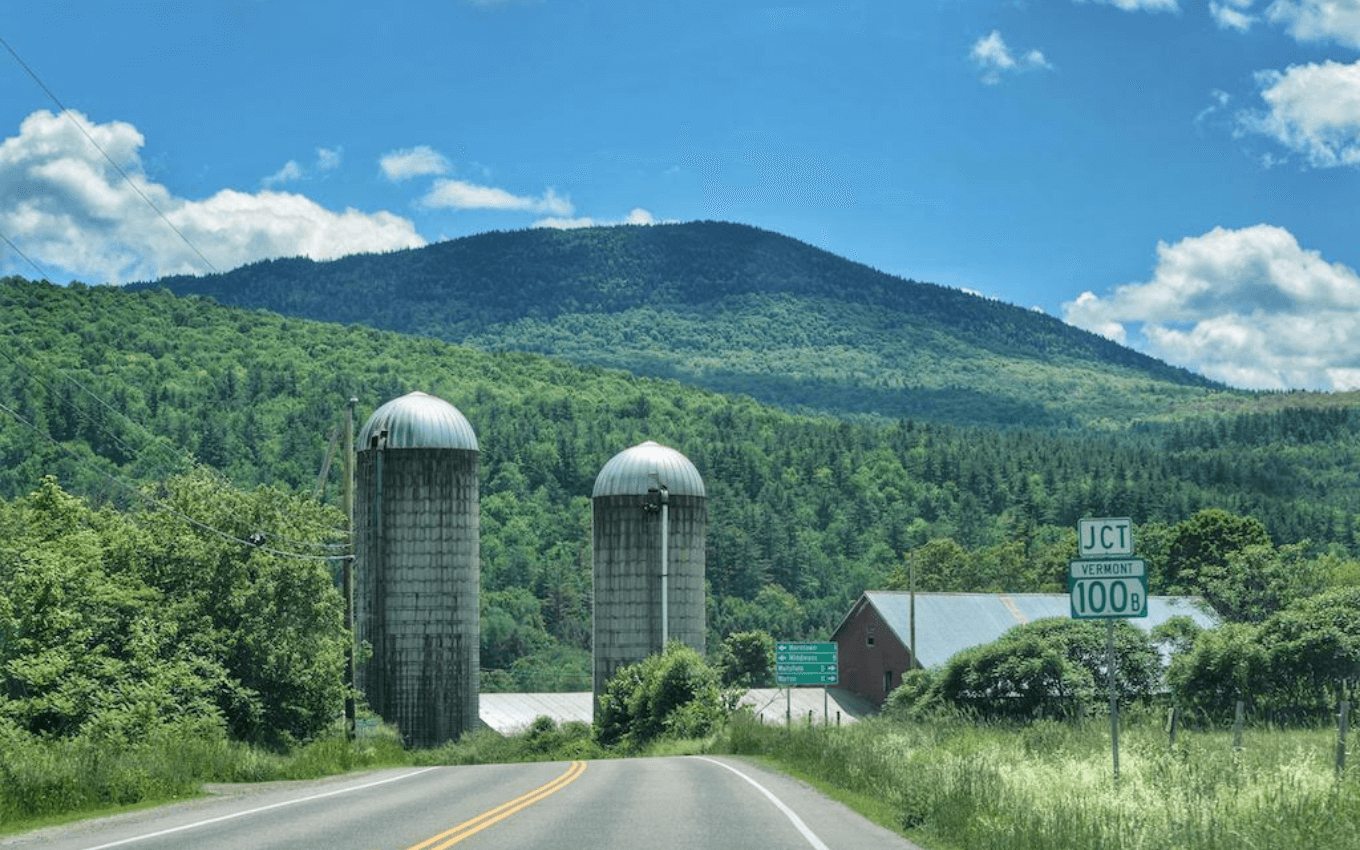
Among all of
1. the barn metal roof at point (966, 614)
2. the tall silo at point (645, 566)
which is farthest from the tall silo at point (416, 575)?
the barn metal roof at point (966, 614)

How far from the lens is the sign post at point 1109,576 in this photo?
67.6 feet

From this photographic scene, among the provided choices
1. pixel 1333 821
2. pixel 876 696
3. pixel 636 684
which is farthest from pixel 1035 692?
pixel 1333 821

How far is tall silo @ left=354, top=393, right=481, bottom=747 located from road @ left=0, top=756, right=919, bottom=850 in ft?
94.6

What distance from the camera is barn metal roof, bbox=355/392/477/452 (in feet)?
205

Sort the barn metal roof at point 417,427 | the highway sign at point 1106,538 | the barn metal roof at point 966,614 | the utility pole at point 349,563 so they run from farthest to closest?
the barn metal roof at point 966,614
the barn metal roof at point 417,427
the utility pole at point 349,563
the highway sign at point 1106,538

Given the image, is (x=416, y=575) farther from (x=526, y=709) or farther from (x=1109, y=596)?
(x=1109, y=596)

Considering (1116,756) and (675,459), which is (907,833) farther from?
(675,459)

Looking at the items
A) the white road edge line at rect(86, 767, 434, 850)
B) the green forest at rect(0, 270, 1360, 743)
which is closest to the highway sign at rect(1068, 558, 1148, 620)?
the white road edge line at rect(86, 767, 434, 850)

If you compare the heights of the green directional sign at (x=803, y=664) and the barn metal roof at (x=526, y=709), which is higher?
the green directional sign at (x=803, y=664)

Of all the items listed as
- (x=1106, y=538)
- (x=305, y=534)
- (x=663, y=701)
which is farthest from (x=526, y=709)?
(x=1106, y=538)

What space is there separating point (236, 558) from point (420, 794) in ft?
54.2

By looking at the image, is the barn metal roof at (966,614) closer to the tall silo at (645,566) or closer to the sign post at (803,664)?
the tall silo at (645,566)

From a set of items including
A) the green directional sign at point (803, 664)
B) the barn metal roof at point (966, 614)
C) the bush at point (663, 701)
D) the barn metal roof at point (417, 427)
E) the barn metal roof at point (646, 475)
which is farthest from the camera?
the barn metal roof at point (966, 614)

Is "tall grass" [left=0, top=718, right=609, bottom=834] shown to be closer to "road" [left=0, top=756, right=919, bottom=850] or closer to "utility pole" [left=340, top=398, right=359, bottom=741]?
"road" [left=0, top=756, right=919, bottom=850]
